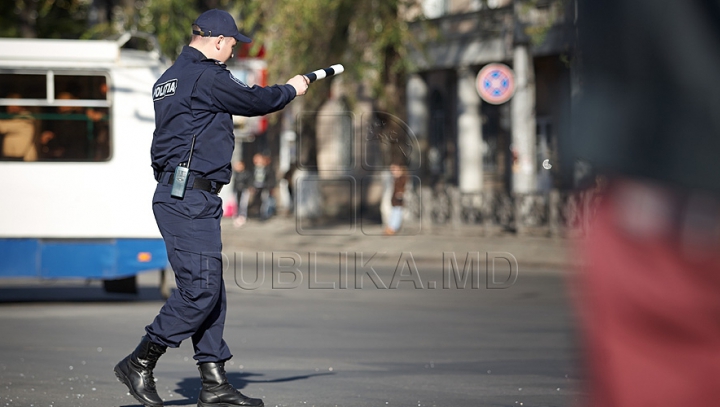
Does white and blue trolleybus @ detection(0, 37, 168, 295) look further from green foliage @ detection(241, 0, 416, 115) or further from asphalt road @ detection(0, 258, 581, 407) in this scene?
green foliage @ detection(241, 0, 416, 115)

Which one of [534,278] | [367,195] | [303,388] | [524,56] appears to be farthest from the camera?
[367,195]

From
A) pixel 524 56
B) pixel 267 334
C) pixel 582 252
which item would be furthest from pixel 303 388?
pixel 524 56

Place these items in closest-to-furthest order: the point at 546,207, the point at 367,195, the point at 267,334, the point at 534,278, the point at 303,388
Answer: the point at 303,388
the point at 267,334
the point at 534,278
the point at 546,207
the point at 367,195

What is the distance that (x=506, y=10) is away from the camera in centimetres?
3266

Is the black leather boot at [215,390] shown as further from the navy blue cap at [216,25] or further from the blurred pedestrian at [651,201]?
the blurred pedestrian at [651,201]

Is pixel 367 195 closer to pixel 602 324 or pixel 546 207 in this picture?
pixel 546 207

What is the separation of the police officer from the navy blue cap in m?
0.14

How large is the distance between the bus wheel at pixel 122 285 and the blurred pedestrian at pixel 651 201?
540 inches

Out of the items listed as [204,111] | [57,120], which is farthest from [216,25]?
[57,120]

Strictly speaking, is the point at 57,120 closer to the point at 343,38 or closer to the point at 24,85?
the point at 24,85

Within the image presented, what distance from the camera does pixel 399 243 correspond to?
25.3 meters

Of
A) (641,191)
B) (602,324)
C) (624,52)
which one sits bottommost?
(602,324)

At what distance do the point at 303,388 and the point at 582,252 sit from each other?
588cm

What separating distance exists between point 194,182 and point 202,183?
0.04m
